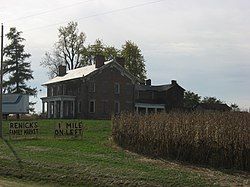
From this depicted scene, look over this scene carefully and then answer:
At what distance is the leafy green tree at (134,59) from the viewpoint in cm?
9312

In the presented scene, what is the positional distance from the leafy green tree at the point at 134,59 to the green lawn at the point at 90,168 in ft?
226

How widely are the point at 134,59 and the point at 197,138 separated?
7563cm

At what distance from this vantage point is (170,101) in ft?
259

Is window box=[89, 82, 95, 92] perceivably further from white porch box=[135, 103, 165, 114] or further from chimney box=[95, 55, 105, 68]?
white porch box=[135, 103, 165, 114]

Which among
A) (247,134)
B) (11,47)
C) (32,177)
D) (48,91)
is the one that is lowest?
(32,177)

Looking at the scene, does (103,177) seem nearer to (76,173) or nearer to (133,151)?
(76,173)

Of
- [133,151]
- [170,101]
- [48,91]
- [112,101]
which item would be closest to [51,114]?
[48,91]

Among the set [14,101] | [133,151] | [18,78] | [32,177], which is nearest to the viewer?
[32,177]

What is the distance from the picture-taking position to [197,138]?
18953 mm

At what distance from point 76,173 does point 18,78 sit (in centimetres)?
6351

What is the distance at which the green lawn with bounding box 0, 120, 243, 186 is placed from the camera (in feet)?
51.3

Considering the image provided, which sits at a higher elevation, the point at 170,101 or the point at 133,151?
the point at 170,101

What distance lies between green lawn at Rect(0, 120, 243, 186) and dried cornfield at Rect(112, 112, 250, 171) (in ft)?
3.29

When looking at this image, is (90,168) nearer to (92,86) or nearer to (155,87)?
(92,86)
